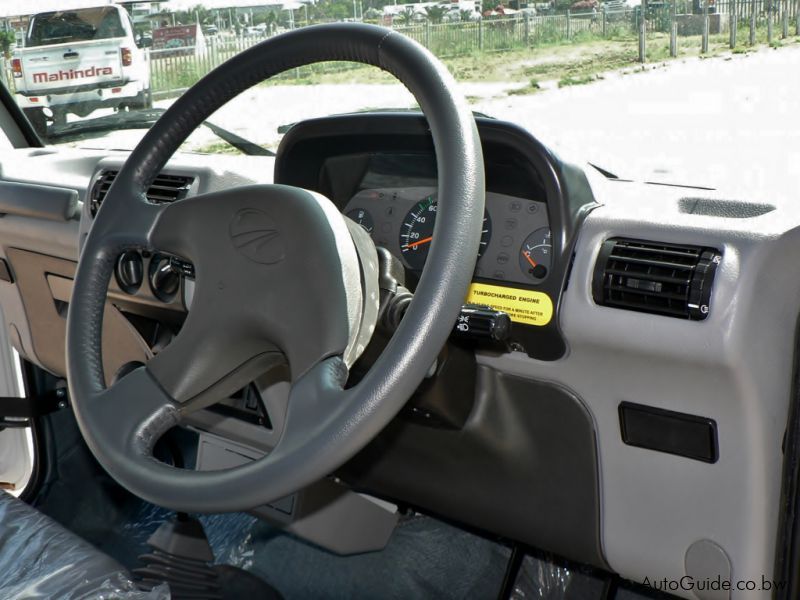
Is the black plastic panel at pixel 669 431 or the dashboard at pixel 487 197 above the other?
the dashboard at pixel 487 197

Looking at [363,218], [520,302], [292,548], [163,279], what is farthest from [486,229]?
[292,548]

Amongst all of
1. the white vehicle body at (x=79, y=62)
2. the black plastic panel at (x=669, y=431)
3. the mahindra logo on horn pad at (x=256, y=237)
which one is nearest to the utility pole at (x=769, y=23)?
the black plastic panel at (x=669, y=431)

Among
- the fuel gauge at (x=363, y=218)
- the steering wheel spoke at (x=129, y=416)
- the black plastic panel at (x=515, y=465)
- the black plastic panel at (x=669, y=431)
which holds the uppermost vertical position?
the fuel gauge at (x=363, y=218)

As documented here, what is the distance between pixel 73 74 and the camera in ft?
9.94

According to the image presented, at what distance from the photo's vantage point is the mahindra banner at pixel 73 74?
2992 millimetres

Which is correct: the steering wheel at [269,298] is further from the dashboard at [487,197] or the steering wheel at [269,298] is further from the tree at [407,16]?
the tree at [407,16]

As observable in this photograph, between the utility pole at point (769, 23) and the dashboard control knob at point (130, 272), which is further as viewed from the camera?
the dashboard control knob at point (130, 272)

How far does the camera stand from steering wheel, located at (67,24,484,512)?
3.44 ft

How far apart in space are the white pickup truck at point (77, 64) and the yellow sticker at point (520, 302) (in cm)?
162

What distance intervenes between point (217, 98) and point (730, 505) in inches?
41.0

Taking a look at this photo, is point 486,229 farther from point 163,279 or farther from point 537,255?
point 163,279

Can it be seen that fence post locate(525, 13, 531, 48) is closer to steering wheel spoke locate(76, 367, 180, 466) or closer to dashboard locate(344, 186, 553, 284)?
dashboard locate(344, 186, 553, 284)

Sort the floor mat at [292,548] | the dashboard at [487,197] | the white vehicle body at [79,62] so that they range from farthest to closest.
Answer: the white vehicle body at [79,62], the floor mat at [292,548], the dashboard at [487,197]

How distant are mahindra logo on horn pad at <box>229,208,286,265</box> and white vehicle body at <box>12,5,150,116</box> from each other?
5.62 feet
